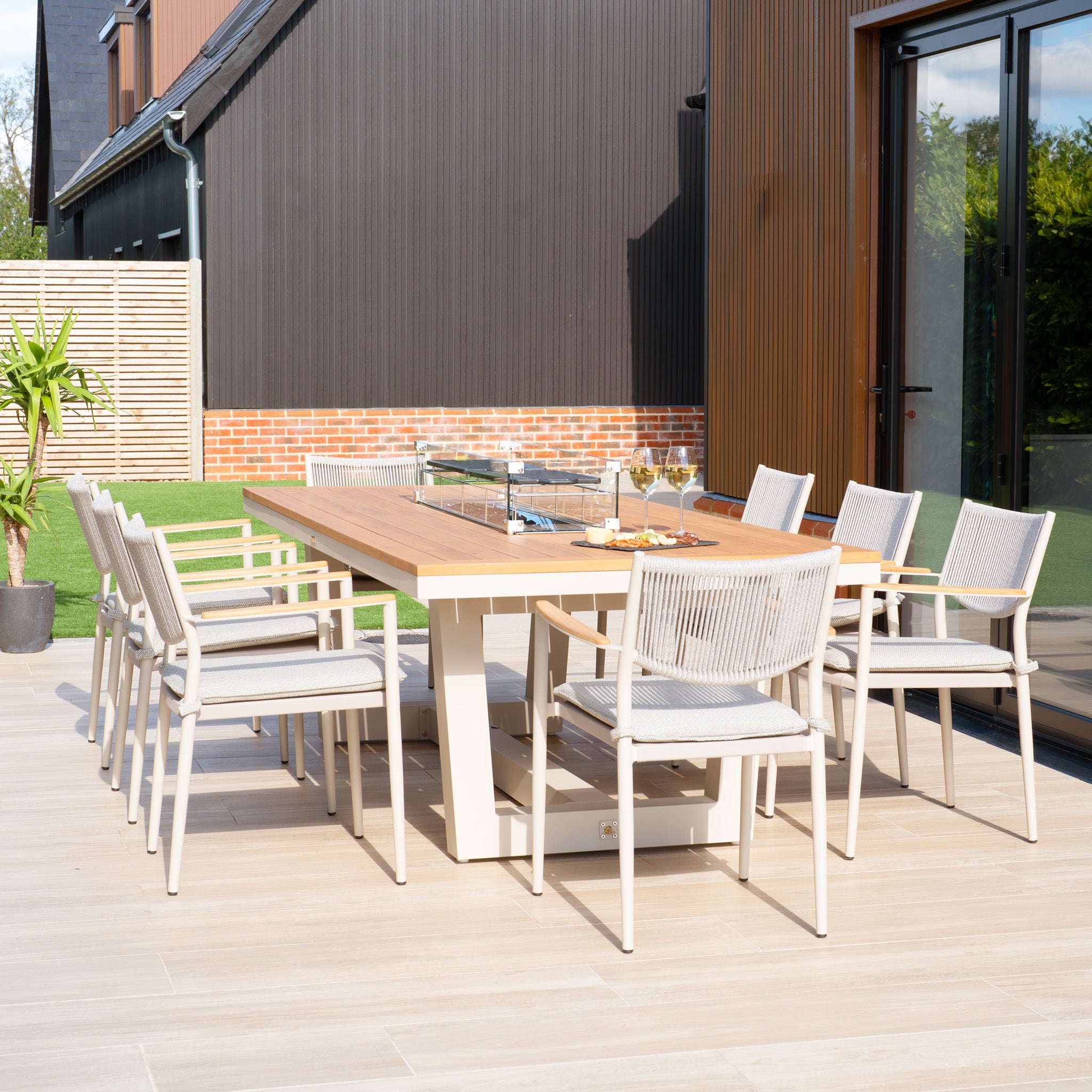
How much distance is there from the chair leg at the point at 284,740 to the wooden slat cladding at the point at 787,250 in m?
2.79

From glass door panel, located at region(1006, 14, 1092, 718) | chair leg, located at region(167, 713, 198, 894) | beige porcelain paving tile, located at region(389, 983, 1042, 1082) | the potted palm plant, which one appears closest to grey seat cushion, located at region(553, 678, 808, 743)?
beige porcelain paving tile, located at region(389, 983, 1042, 1082)

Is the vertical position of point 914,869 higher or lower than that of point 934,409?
lower

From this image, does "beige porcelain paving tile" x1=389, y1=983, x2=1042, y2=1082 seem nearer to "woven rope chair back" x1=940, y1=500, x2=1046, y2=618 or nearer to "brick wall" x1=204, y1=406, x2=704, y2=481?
"woven rope chair back" x1=940, y1=500, x2=1046, y2=618

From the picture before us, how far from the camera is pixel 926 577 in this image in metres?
5.93

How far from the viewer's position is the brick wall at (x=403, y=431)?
1339cm

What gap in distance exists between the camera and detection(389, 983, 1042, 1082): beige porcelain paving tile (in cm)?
271

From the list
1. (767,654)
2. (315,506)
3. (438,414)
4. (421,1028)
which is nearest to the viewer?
(421,1028)

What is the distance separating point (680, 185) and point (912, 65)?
28.4 ft

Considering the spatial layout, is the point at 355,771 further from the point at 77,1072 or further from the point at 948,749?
the point at 948,749

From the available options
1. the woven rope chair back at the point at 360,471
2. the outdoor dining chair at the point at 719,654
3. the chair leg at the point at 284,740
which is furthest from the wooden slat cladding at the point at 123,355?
the outdoor dining chair at the point at 719,654

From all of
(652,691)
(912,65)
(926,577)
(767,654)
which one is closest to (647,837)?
(652,691)

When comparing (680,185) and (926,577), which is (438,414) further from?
(926,577)

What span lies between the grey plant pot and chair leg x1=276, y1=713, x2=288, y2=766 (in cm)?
215

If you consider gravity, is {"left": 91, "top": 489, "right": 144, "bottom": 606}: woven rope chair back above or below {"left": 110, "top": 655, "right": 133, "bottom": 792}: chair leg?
above
